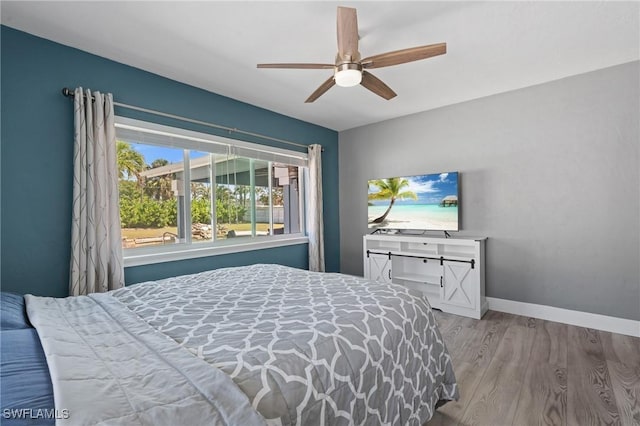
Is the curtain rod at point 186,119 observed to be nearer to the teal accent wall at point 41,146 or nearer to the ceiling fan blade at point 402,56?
the teal accent wall at point 41,146

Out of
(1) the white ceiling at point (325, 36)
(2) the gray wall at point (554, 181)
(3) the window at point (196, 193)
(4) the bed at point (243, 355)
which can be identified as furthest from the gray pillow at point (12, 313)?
(2) the gray wall at point (554, 181)

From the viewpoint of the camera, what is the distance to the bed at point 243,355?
777 mm

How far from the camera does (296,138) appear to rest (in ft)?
13.7

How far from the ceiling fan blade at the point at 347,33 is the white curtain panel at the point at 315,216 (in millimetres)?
2412

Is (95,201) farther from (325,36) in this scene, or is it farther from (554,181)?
(554,181)

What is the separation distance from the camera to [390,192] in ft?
13.3

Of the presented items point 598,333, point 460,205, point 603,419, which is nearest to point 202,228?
point 460,205

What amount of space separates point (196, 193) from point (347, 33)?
89.0 inches

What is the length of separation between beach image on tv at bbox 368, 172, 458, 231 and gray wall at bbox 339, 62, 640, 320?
0.24m

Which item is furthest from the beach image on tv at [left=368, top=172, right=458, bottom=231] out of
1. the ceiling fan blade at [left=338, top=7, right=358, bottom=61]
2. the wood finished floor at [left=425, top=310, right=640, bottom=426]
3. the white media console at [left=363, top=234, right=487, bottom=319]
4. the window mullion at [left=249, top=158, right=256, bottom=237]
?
the ceiling fan blade at [left=338, top=7, right=358, bottom=61]

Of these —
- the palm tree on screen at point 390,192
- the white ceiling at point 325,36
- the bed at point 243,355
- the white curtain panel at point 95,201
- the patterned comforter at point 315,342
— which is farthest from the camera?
the palm tree on screen at point 390,192

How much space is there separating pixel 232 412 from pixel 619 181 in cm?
371

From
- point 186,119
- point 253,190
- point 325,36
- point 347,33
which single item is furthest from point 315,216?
point 347,33

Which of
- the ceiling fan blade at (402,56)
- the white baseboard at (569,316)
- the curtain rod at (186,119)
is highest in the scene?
the ceiling fan blade at (402,56)
